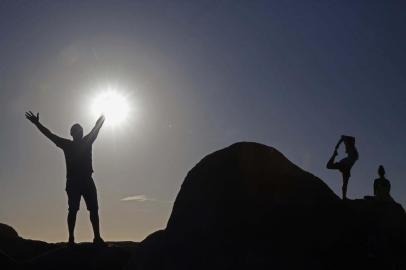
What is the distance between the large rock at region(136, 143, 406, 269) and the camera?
1137cm

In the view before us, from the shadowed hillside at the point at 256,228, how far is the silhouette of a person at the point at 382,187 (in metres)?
0.56

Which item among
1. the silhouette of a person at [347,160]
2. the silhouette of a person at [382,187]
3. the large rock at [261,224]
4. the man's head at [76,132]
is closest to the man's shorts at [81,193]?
the man's head at [76,132]

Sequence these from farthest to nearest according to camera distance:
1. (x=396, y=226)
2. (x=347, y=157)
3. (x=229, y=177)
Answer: (x=347, y=157) < (x=396, y=226) < (x=229, y=177)

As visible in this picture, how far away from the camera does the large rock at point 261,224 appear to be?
11367 millimetres

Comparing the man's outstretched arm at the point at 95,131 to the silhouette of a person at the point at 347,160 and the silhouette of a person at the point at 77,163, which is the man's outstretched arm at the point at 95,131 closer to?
the silhouette of a person at the point at 77,163

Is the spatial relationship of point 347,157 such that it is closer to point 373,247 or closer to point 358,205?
point 358,205

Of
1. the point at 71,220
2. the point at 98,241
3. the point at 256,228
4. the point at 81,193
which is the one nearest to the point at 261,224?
the point at 256,228

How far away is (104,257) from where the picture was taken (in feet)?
44.3

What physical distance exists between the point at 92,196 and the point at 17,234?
1016 centimetres

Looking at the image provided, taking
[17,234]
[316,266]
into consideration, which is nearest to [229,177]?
[316,266]

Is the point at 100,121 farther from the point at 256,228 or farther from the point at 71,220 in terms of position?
the point at 256,228

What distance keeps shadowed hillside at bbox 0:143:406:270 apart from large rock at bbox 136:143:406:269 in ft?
0.08

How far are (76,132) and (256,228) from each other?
5.25 meters

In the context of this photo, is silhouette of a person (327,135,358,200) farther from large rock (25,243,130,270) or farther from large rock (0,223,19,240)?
large rock (0,223,19,240)
